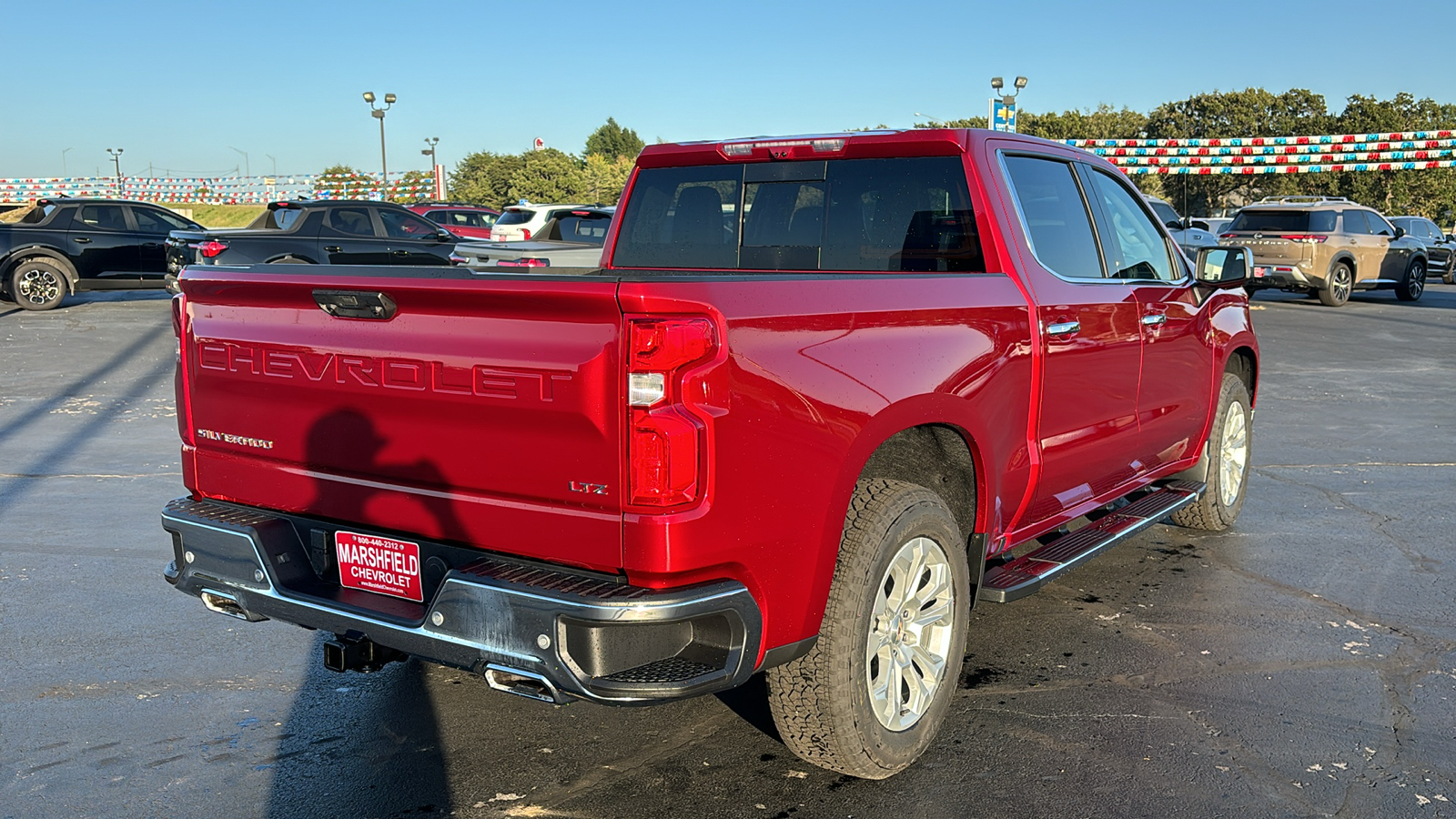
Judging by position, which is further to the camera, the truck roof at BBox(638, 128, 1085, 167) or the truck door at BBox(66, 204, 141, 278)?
the truck door at BBox(66, 204, 141, 278)

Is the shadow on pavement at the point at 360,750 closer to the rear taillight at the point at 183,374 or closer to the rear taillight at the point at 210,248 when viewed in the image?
the rear taillight at the point at 183,374

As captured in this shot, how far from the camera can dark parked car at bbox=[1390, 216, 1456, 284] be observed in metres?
26.1

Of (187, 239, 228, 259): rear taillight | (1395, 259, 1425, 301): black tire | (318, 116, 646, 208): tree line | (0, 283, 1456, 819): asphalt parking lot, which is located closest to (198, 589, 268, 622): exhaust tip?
(0, 283, 1456, 819): asphalt parking lot

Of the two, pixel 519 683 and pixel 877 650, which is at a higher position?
pixel 519 683

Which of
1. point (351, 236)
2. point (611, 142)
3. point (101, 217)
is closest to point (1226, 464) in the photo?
point (351, 236)

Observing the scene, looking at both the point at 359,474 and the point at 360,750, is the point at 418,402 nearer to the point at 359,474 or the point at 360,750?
the point at 359,474

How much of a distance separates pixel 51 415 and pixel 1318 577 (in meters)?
9.22

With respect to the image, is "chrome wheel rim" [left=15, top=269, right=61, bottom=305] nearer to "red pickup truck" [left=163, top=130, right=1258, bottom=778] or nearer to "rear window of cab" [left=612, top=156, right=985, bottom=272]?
"rear window of cab" [left=612, top=156, right=985, bottom=272]

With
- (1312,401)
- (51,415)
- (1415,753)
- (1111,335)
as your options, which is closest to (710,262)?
(1111,335)

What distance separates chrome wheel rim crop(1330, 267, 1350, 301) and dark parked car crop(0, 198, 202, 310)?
61.9 ft

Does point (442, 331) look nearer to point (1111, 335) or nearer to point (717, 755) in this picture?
point (717, 755)

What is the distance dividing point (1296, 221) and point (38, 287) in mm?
20130

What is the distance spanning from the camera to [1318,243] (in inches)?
823

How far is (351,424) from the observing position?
3.36m
